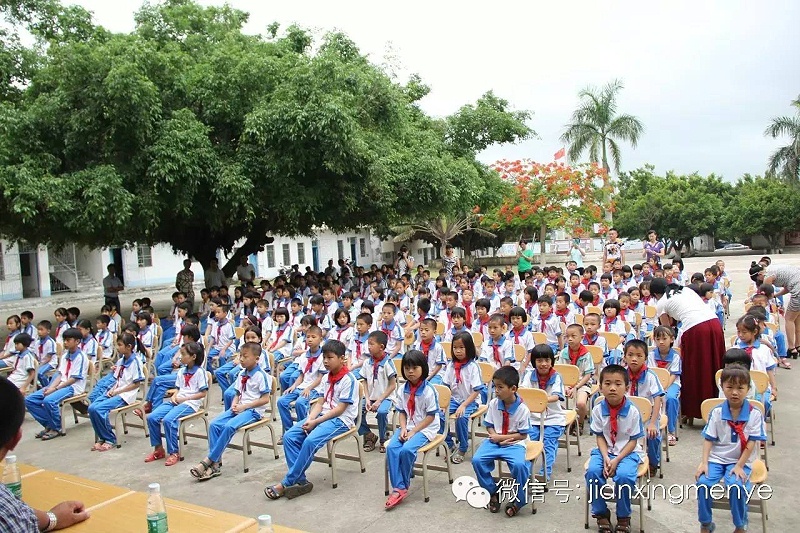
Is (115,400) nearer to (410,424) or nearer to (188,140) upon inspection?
(410,424)

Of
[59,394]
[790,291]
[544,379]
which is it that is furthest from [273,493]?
[790,291]

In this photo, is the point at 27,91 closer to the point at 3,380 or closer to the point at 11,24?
the point at 11,24

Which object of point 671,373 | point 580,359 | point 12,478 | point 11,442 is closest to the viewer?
point 11,442

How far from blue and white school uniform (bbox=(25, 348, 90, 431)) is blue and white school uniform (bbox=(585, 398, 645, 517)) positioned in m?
5.75

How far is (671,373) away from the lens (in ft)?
18.8

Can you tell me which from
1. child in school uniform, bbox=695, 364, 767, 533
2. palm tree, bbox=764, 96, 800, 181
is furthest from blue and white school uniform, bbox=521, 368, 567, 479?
palm tree, bbox=764, 96, 800, 181

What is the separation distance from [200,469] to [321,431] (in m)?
1.21

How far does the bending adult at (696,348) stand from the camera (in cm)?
594

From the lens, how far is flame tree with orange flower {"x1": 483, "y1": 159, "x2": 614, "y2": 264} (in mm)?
23281

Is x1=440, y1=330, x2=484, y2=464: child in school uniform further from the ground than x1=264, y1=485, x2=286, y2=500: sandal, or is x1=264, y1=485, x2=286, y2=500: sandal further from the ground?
x1=440, y1=330, x2=484, y2=464: child in school uniform

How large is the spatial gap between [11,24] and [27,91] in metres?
2.14

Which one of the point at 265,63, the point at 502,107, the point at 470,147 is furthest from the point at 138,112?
the point at 502,107

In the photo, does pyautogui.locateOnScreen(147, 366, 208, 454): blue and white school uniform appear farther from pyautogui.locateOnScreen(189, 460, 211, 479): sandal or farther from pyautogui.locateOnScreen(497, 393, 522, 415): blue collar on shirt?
pyautogui.locateOnScreen(497, 393, 522, 415): blue collar on shirt

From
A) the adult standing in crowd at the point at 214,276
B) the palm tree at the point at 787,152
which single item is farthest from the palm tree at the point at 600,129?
the adult standing in crowd at the point at 214,276
